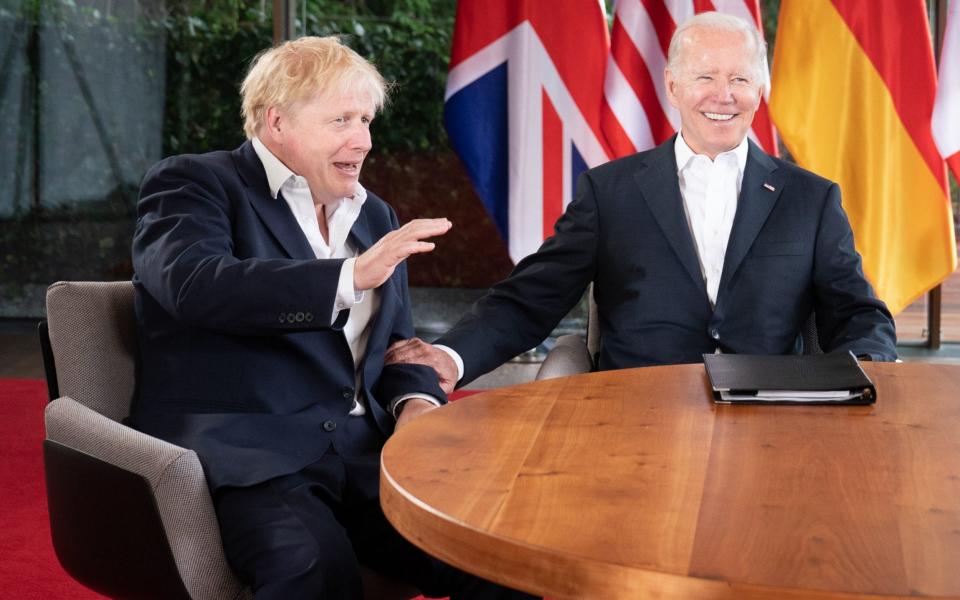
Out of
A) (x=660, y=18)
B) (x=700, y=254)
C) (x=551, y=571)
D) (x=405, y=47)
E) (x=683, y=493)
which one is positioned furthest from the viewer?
(x=405, y=47)

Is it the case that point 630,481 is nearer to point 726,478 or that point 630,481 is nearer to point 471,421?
point 726,478

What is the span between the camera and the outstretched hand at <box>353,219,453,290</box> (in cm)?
171

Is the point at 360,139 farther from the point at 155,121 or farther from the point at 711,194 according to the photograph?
the point at 155,121

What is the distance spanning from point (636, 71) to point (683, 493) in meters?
3.61

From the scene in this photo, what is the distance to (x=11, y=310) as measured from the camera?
21.5 ft

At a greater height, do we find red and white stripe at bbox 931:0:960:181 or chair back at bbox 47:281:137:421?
red and white stripe at bbox 931:0:960:181

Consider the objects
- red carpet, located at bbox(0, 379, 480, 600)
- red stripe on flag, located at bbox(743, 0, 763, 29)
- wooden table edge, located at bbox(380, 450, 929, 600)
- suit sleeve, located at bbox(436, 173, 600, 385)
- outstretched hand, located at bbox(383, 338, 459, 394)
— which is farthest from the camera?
red stripe on flag, located at bbox(743, 0, 763, 29)

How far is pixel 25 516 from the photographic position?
10.5ft

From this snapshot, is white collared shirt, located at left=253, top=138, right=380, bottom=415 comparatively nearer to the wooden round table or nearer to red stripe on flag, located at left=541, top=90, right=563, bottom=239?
the wooden round table

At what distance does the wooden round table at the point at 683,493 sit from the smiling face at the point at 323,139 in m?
0.54

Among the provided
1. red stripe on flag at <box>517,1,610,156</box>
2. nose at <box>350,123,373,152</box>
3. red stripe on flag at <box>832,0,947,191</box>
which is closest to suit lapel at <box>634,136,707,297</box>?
nose at <box>350,123,373,152</box>

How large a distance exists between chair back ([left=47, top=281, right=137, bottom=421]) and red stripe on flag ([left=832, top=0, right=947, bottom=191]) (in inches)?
136

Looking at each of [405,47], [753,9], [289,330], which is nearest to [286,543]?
[289,330]

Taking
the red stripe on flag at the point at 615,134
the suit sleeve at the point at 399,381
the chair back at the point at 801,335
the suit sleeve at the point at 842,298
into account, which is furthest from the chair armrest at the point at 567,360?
the red stripe on flag at the point at 615,134
